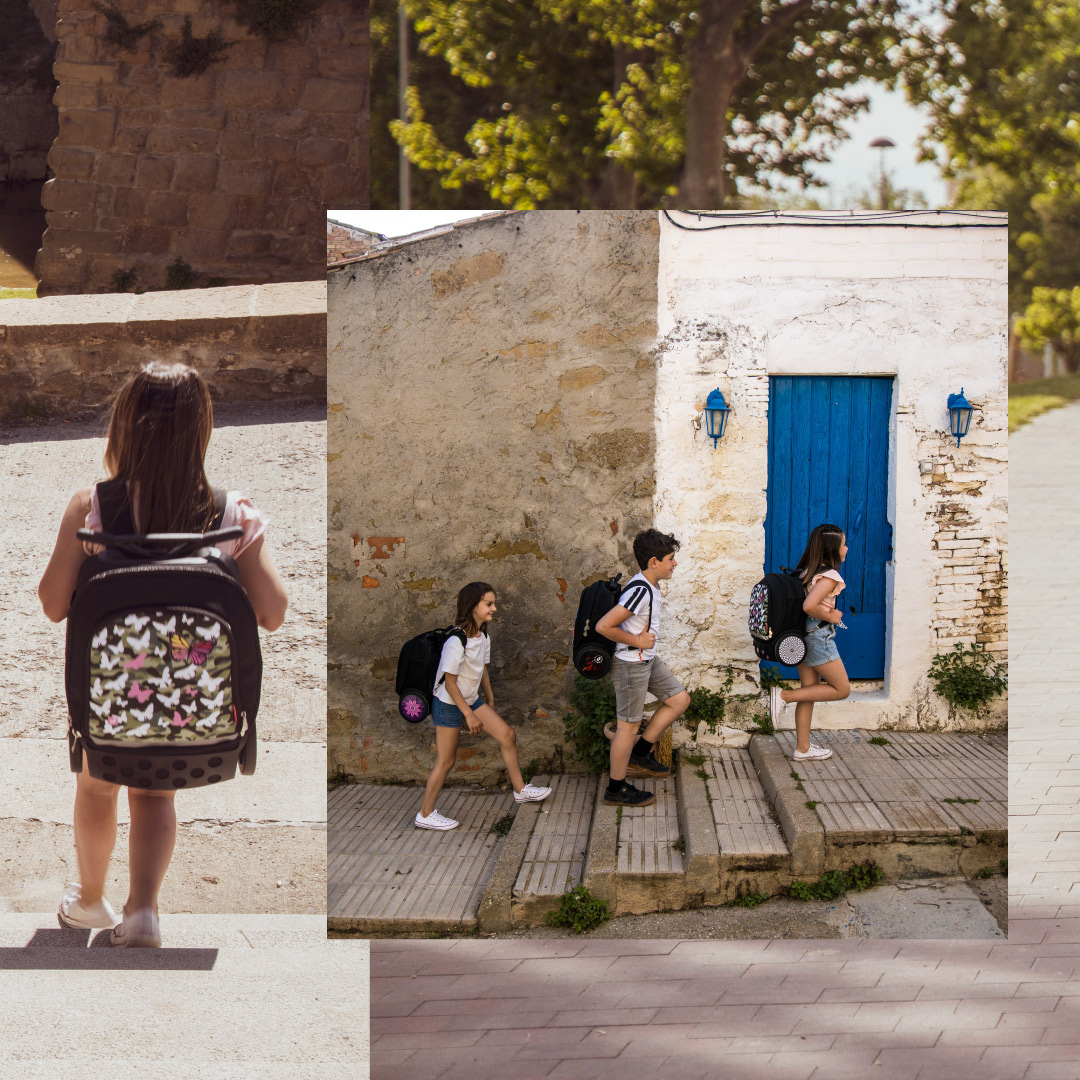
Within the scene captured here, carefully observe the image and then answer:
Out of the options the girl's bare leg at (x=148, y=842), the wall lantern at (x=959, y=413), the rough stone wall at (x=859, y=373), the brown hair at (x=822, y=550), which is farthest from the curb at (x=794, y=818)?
the girl's bare leg at (x=148, y=842)

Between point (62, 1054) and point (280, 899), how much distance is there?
2.29 feet

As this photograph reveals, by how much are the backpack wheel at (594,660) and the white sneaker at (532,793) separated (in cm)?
40

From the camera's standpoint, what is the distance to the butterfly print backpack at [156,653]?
2781 millimetres

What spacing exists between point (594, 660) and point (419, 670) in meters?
0.54

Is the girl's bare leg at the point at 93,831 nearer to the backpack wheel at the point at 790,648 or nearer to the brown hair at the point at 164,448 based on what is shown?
the brown hair at the point at 164,448

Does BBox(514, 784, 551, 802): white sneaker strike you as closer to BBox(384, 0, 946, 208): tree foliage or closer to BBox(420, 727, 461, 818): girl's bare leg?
BBox(420, 727, 461, 818): girl's bare leg

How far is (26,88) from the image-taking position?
3092 millimetres

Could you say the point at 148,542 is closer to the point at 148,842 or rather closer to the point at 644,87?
the point at 148,842

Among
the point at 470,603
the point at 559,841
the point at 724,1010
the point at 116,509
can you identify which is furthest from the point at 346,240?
the point at 724,1010

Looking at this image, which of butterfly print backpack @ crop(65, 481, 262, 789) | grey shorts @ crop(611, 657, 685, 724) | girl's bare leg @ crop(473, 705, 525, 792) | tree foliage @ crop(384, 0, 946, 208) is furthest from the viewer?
tree foliage @ crop(384, 0, 946, 208)

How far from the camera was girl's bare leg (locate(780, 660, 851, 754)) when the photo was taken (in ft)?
10.0

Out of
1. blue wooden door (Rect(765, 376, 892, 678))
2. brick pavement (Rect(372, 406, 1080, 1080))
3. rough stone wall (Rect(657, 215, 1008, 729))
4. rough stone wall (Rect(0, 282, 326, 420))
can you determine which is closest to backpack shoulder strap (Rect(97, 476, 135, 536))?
rough stone wall (Rect(0, 282, 326, 420))

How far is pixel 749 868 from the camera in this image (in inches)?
116

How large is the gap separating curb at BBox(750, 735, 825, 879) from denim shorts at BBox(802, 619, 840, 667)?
0.33 metres
